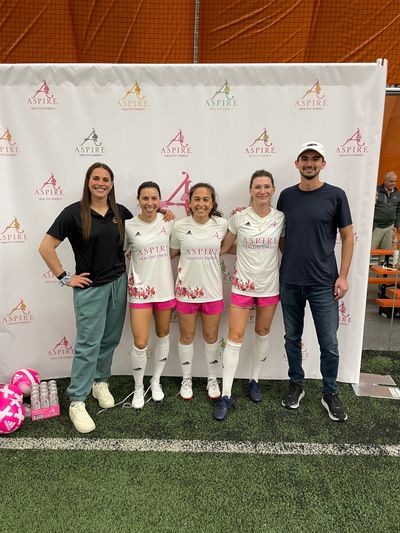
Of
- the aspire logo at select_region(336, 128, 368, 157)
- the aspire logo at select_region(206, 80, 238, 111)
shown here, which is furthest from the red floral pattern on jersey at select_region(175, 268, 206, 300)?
the aspire logo at select_region(336, 128, 368, 157)

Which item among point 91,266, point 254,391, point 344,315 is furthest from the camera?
point 344,315

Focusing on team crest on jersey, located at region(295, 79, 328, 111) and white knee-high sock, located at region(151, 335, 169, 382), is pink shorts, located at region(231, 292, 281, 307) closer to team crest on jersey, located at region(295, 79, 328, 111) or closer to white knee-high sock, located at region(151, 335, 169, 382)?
white knee-high sock, located at region(151, 335, 169, 382)

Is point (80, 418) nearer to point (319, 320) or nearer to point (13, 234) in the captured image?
point (13, 234)

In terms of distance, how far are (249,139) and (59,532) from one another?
2.71 m

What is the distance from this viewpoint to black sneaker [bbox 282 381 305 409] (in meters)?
2.82

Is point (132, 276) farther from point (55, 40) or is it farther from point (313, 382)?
point (55, 40)

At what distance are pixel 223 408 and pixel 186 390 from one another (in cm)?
37

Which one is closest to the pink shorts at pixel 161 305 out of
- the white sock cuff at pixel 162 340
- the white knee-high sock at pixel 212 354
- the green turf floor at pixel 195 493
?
the white sock cuff at pixel 162 340

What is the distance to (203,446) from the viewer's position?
240cm

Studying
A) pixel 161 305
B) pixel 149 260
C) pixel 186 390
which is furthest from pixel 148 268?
pixel 186 390

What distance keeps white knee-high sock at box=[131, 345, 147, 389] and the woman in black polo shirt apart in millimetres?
274

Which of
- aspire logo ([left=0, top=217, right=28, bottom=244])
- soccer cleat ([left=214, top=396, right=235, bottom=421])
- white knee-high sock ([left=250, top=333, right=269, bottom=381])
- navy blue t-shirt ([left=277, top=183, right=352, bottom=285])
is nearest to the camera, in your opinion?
navy blue t-shirt ([left=277, top=183, right=352, bottom=285])

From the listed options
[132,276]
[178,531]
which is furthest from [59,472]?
[132,276]

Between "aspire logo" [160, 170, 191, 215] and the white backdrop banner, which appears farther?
"aspire logo" [160, 170, 191, 215]
